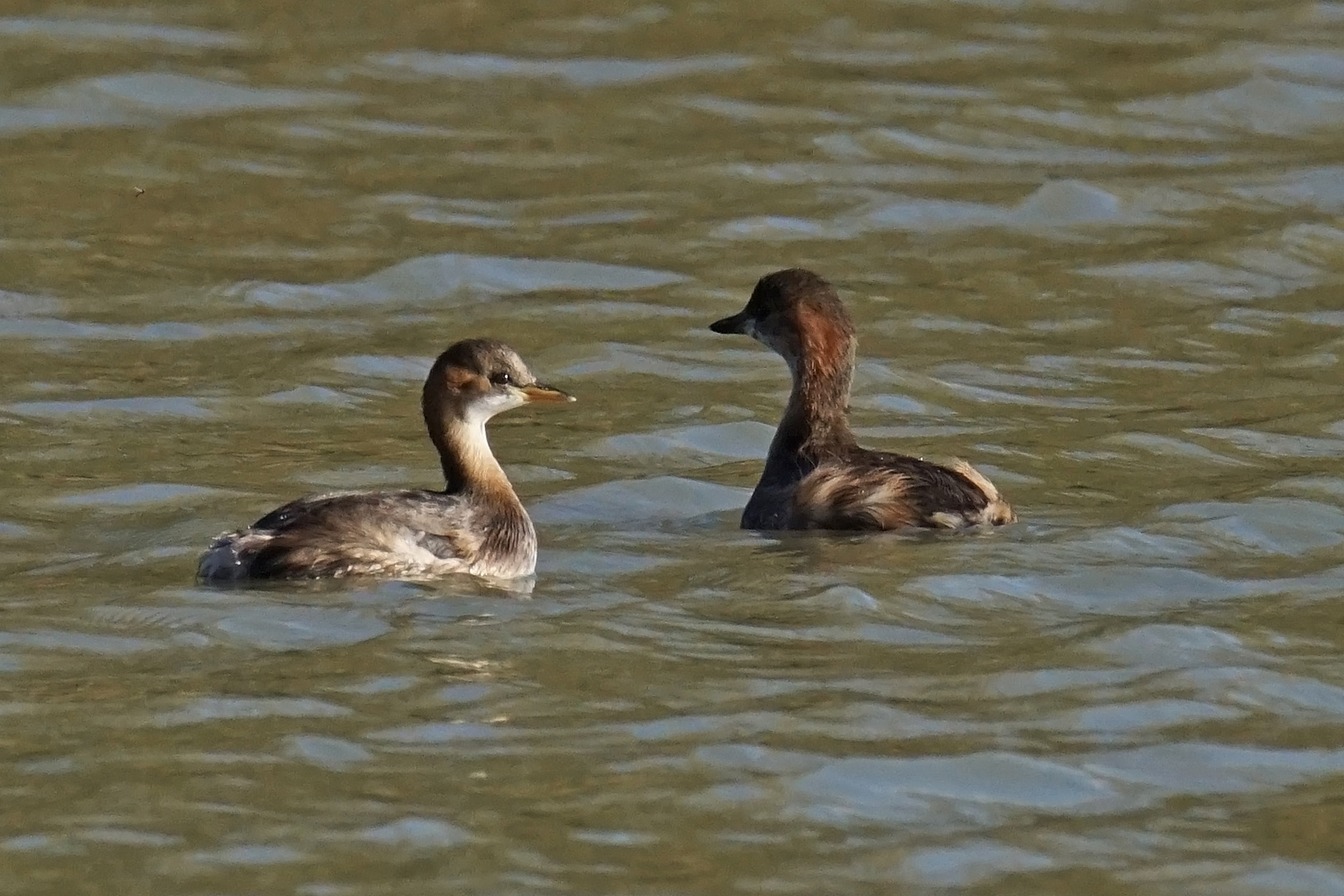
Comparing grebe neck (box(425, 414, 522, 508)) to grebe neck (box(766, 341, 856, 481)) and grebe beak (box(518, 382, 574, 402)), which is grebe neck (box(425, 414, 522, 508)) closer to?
grebe beak (box(518, 382, 574, 402))

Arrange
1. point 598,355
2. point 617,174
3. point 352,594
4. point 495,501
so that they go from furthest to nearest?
point 617,174
point 598,355
point 495,501
point 352,594

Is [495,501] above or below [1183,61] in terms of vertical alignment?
below

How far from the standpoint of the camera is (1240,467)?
1212 centimetres

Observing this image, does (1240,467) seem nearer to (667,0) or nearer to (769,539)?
(769,539)

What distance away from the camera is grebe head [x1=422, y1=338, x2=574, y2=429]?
10.9 m

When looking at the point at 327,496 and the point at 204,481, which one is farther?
the point at 204,481

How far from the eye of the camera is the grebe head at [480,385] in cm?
1091

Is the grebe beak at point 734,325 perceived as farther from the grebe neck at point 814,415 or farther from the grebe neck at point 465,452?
the grebe neck at point 465,452

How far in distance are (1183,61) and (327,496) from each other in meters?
10.3

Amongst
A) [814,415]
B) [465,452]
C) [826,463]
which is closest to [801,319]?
[814,415]

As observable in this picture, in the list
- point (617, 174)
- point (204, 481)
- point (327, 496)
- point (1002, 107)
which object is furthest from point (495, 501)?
point (1002, 107)

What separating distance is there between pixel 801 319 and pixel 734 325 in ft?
1.53

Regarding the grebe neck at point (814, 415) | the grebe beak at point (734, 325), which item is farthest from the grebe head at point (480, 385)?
the grebe beak at point (734, 325)

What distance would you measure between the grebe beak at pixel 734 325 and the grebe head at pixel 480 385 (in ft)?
4.98
